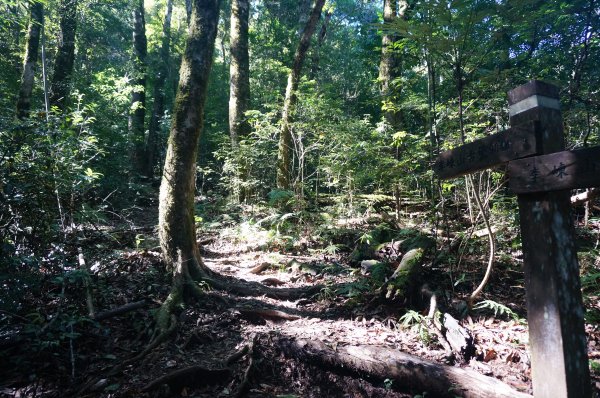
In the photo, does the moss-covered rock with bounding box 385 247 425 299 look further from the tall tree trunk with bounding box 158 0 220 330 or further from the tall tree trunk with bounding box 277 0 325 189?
Result: the tall tree trunk with bounding box 277 0 325 189

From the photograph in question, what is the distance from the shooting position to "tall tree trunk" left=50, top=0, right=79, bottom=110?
39.3 ft

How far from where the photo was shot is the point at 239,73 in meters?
12.1

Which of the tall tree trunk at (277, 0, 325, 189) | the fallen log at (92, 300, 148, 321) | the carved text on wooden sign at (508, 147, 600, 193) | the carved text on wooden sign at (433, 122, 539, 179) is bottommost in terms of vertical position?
the fallen log at (92, 300, 148, 321)

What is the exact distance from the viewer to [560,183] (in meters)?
2.74

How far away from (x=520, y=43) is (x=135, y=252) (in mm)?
10874

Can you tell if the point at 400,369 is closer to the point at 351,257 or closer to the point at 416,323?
the point at 416,323

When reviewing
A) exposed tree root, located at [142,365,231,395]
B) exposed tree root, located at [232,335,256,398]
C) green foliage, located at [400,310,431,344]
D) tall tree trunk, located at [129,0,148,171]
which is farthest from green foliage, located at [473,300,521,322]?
tall tree trunk, located at [129,0,148,171]

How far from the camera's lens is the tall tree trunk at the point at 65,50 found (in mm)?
11977

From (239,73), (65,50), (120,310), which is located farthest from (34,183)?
(65,50)

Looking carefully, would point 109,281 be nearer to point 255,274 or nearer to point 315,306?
point 255,274

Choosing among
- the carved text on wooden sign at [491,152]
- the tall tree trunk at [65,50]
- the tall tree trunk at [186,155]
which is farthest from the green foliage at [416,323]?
the tall tree trunk at [65,50]

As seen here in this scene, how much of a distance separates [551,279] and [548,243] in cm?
29

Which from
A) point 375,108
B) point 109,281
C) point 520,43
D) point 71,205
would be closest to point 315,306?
point 109,281

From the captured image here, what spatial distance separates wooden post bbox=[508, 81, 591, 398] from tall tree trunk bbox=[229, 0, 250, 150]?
9.81 meters
